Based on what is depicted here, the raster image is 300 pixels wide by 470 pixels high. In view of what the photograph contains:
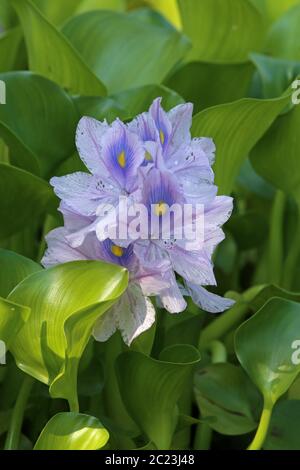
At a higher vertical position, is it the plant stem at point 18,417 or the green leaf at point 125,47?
the green leaf at point 125,47

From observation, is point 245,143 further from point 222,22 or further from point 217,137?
point 222,22

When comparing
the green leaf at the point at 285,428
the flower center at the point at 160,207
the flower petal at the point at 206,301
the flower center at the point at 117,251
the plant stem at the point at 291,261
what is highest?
the flower center at the point at 160,207

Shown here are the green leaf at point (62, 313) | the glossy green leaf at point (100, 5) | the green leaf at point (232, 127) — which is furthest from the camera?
the glossy green leaf at point (100, 5)

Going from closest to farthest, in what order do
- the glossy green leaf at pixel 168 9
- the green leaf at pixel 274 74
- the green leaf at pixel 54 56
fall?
the green leaf at pixel 54 56
the green leaf at pixel 274 74
the glossy green leaf at pixel 168 9

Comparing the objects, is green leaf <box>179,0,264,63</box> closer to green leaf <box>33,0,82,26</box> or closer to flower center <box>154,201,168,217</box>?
green leaf <box>33,0,82,26</box>

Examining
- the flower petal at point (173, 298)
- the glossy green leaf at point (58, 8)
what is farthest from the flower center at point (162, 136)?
the glossy green leaf at point (58, 8)

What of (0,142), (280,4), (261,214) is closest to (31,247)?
(0,142)

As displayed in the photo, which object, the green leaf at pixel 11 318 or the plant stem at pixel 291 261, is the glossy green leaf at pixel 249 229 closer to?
the plant stem at pixel 291 261
